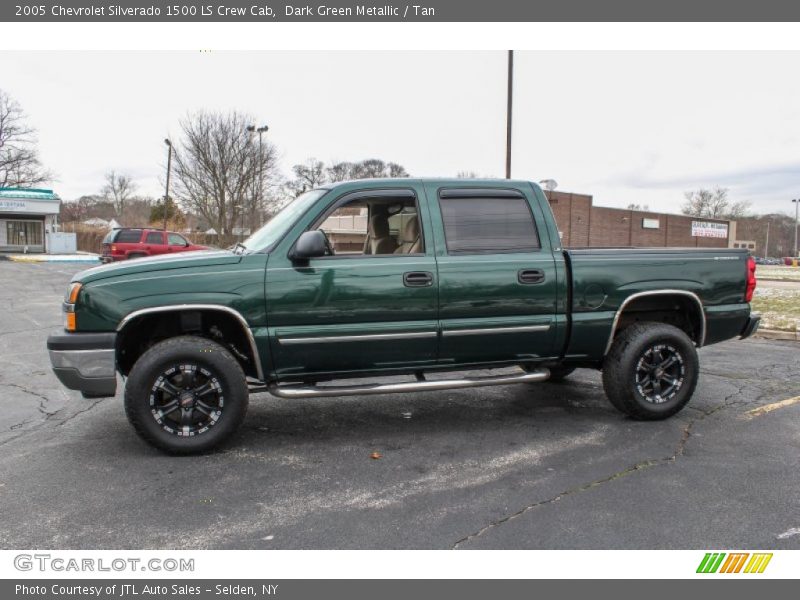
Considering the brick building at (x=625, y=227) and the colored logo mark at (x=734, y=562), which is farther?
the brick building at (x=625, y=227)

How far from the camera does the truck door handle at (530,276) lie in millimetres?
4766

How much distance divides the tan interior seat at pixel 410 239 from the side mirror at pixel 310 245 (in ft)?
2.39

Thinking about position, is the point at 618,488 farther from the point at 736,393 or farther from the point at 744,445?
the point at 736,393

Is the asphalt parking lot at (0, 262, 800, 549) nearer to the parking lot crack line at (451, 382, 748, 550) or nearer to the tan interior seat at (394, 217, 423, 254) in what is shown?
the parking lot crack line at (451, 382, 748, 550)

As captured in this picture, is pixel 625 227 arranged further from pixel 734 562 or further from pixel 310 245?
pixel 734 562

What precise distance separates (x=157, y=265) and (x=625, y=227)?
62977 mm

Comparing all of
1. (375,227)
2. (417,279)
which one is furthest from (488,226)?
(375,227)

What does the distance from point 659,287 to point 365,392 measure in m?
2.60

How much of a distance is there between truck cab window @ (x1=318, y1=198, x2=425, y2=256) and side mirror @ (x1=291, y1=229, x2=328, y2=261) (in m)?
0.40

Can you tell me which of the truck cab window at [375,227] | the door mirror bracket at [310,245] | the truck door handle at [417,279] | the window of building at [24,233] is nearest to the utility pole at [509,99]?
the truck cab window at [375,227]

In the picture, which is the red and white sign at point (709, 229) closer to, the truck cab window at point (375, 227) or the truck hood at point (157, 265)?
the truck cab window at point (375, 227)

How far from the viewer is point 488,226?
4914 millimetres

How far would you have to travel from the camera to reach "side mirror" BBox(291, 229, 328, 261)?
4.27 meters

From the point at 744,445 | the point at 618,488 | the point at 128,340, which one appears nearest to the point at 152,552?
the point at 128,340
